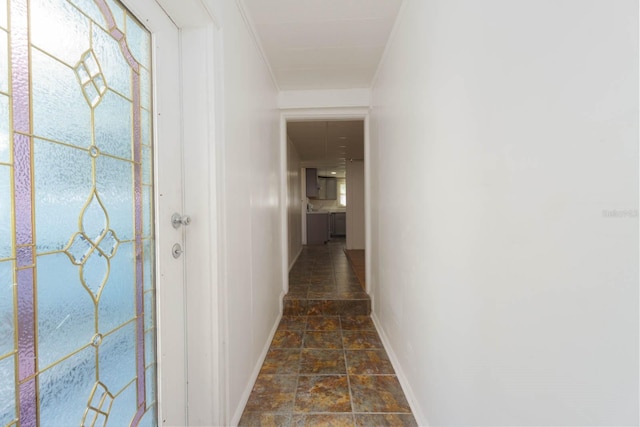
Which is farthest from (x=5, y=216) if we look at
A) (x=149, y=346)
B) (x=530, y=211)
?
(x=530, y=211)

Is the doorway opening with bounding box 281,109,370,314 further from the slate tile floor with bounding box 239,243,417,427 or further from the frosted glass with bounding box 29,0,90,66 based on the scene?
the frosted glass with bounding box 29,0,90,66

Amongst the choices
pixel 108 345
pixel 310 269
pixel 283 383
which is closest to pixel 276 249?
pixel 283 383

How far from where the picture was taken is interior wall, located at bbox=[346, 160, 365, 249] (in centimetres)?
621

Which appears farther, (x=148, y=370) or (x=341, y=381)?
(x=341, y=381)

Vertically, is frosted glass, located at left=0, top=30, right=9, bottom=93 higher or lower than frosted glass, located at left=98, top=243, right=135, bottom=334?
higher

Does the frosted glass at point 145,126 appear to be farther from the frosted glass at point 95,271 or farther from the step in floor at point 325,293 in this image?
the step in floor at point 325,293

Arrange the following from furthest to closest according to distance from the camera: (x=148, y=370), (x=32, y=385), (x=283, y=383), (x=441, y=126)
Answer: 1. (x=283, y=383)
2. (x=441, y=126)
3. (x=148, y=370)
4. (x=32, y=385)

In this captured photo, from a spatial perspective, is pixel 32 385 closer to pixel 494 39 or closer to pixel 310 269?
pixel 494 39

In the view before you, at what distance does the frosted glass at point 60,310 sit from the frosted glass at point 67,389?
0.03 meters

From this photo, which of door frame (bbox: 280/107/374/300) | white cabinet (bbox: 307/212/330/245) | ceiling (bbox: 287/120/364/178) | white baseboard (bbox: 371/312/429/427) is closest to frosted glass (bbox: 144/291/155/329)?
white baseboard (bbox: 371/312/429/427)

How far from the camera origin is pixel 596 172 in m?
0.51

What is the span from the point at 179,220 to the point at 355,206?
5343 mm

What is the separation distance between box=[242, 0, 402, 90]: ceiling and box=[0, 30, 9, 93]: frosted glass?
53.9 inches

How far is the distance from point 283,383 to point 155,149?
1.56 m
